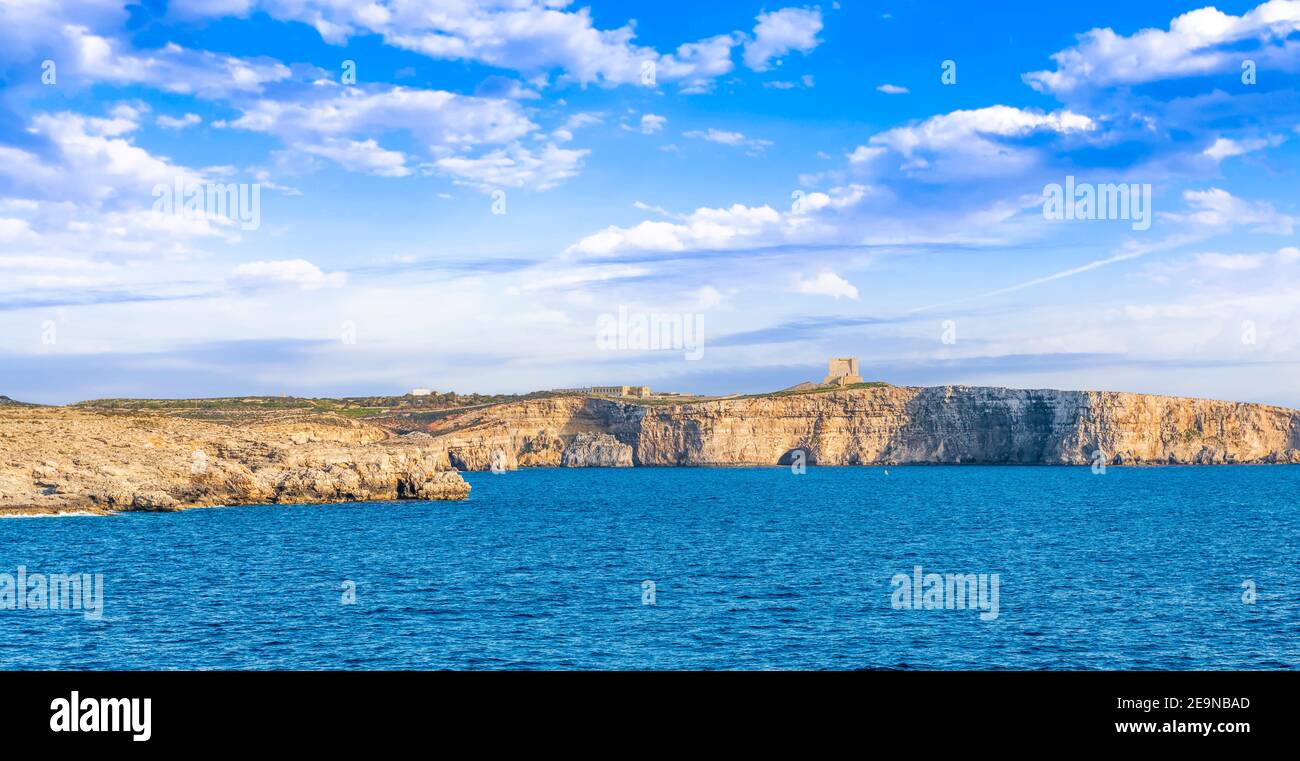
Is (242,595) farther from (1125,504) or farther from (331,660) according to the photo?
(1125,504)

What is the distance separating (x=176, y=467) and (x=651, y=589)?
232 ft

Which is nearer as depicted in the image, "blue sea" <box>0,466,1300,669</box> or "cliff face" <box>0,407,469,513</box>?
"blue sea" <box>0,466,1300,669</box>

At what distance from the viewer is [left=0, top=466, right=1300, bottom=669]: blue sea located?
3822cm

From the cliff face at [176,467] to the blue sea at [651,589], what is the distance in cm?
320

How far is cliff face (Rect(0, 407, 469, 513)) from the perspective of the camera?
3866 inches

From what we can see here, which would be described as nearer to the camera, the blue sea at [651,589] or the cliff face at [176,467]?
the blue sea at [651,589]

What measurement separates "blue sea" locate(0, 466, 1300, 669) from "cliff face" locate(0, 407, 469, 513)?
3.20 m

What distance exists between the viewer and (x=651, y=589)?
5425cm

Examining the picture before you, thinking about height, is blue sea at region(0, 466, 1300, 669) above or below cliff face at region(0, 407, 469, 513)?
below

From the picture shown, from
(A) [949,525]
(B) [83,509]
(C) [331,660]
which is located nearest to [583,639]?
(C) [331,660]

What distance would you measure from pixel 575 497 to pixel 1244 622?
106 m

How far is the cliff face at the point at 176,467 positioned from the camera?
3866 inches
